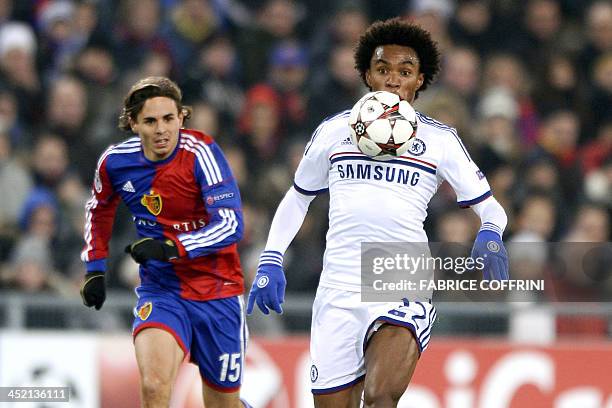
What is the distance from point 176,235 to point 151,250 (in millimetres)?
452

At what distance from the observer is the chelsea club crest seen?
23.0ft

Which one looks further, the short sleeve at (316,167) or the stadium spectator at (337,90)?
the stadium spectator at (337,90)

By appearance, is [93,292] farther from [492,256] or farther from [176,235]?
[492,256]

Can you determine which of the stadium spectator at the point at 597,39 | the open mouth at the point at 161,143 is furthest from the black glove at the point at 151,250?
the stadium spectator at the point at 597,39

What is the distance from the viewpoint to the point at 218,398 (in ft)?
26.2

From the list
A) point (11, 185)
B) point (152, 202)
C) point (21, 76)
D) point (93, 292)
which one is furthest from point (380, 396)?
point (21, 76)

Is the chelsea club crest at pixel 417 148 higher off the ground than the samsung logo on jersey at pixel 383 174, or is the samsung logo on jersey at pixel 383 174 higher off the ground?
the chelsea club crest at pixel 417 148

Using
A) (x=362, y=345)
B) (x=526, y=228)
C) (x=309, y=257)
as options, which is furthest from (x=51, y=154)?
(x=362, y=345)

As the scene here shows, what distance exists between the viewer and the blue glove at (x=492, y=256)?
6926 millimetres

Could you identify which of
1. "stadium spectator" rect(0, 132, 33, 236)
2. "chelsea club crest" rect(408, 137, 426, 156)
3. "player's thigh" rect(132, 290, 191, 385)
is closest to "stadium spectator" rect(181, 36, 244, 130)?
"stadium spectator" rect(0, 132, 33, 236)

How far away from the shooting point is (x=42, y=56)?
42.2ft

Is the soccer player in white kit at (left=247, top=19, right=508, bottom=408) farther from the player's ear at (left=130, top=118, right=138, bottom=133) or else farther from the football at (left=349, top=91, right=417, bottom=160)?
the player's ear at (left=130, top=118, right=138, bottom=133)

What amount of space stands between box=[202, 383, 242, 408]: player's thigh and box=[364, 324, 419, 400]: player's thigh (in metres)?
1.35

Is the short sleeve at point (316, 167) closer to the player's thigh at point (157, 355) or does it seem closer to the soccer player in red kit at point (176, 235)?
the soccer player in red kit at point (176, 235)
